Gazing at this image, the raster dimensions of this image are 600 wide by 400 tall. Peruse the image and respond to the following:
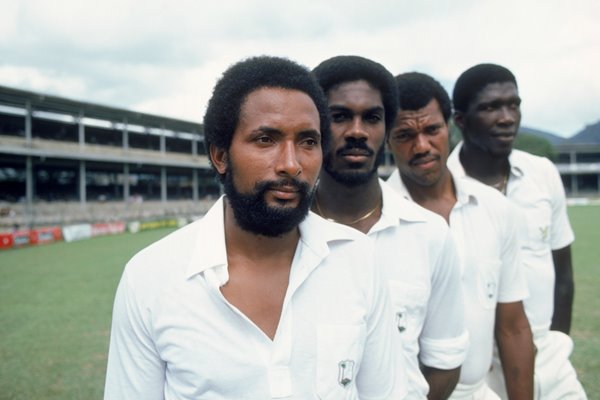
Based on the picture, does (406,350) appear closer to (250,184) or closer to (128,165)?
(250,184)

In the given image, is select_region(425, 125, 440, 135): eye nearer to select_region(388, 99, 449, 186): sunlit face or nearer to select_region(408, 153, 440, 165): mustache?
select_region(388, 99, 449, 186): sunlit face

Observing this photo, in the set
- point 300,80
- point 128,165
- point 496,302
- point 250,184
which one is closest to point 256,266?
point 250,184

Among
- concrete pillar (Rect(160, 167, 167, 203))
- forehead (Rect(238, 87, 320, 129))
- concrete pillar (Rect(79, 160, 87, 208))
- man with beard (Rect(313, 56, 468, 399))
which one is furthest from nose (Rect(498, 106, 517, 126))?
concrete pillar (Rect(160, 167, 167, 203))

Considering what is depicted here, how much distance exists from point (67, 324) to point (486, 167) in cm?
795

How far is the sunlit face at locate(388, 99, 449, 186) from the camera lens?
8.69ft

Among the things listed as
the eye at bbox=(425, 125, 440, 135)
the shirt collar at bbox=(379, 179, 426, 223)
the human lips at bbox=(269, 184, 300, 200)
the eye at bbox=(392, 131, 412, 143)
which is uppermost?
the eye at bbox=(425, 125, 440, 135)

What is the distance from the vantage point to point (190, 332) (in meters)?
1.69

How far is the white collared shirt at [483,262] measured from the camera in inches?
97.7

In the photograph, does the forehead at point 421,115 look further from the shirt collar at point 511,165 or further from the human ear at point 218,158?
the human ear at point 218,158

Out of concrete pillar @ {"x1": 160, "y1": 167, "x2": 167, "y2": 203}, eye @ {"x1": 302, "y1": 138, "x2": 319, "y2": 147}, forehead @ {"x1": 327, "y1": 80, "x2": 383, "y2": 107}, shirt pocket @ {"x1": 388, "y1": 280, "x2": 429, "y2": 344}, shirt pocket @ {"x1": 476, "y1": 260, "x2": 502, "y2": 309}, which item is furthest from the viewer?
concrete pillar @ {"x1": 160, "y1": 167, "x2": 167, "y2": 203}

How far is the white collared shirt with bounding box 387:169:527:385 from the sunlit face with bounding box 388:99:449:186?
0.65ft

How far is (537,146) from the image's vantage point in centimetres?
6469

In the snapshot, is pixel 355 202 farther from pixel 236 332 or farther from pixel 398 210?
pixel 236 332

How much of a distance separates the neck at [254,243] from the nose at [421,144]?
99 cm
